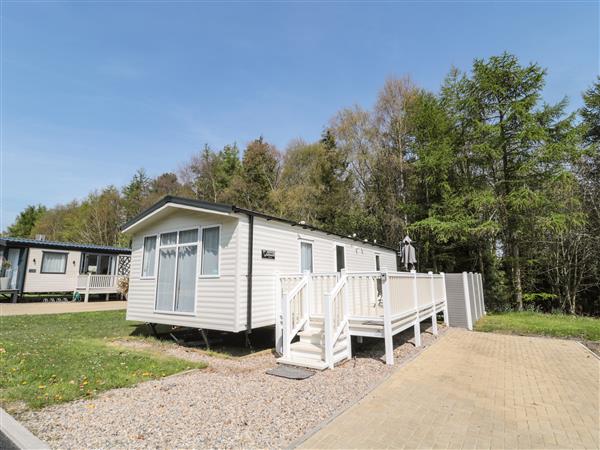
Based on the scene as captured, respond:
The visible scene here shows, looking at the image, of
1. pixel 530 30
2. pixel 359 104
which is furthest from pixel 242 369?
pixel 359 104

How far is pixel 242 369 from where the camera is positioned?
5.71 metres

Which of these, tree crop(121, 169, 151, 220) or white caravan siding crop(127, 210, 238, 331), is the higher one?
tree crop(121, 169, 151, 220)

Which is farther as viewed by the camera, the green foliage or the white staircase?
the green foliage

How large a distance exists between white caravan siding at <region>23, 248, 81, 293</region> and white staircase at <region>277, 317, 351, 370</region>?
18.7 metres

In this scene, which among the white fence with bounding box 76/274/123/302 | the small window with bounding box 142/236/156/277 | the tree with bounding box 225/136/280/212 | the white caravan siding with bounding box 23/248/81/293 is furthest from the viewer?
the tree with bounding box 225/136/280/212

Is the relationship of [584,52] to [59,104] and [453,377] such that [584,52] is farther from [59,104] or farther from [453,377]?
[59,104]

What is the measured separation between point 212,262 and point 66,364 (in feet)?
10.7

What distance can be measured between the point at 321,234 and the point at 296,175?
15670mm

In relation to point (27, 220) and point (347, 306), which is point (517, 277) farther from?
point (27, 220)

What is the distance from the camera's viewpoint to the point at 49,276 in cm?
1823

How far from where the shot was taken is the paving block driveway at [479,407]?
3.09 metres

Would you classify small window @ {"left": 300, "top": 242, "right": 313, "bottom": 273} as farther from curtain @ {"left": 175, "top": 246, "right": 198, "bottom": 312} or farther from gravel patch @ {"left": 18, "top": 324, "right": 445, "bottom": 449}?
gravel patch @ {"left": 18, "top": 324, "right": 445, "bottom": 449}

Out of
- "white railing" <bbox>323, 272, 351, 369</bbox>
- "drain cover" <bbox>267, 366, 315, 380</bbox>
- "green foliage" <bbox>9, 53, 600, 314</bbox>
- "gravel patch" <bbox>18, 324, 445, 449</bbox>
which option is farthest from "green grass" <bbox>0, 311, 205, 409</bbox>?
"green foliage" <bbox>9, 53, 600, 314</bbox>

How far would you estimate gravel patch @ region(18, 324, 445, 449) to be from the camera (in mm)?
3049
